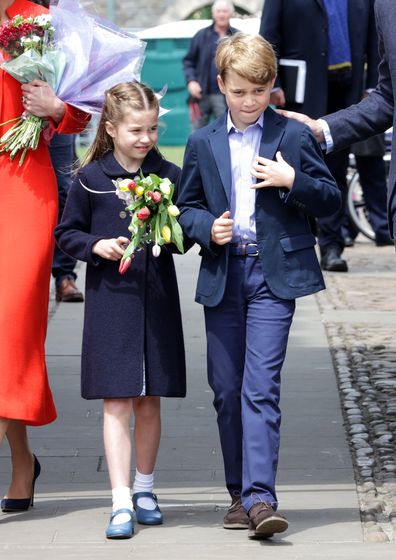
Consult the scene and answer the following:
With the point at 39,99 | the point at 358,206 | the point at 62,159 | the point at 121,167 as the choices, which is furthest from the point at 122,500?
the point at 358,206

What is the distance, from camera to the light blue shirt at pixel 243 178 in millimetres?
5141

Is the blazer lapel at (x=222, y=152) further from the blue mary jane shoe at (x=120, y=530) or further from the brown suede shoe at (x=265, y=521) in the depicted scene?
the blue mary jane shoe at (x=120, y=530)

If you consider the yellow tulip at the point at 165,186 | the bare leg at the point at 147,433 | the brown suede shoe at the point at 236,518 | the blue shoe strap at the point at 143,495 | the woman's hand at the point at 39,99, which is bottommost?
the brown suede shoe at the point at 236,518

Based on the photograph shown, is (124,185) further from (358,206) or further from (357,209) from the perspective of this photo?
(357,209)

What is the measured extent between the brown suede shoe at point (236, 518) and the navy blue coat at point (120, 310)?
0.42 meters

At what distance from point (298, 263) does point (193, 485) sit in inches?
44.6

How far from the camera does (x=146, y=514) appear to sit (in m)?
5.27

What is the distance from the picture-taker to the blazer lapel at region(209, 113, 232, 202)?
202 inches

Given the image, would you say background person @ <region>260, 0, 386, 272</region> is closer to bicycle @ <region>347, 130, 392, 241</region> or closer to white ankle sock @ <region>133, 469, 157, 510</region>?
bicycle @ <region>347, 130, 392, 241</region>

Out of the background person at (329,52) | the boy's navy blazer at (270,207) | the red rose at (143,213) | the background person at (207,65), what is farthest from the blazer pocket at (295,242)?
the background person at (207,65)

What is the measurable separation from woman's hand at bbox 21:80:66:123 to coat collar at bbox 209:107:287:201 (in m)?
0.58

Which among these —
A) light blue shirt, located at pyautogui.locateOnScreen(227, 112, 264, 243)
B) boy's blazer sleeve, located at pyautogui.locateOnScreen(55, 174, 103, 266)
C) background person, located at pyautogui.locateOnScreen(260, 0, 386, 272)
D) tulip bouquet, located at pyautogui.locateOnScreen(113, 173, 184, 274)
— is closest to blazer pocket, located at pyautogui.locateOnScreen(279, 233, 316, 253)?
light blue shirt, located at pyautogui.locateOnScreen(227, 112, 264, 243)

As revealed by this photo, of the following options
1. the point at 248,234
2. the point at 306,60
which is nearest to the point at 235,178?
the point at 248,234

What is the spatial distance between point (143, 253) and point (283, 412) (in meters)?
2.07
